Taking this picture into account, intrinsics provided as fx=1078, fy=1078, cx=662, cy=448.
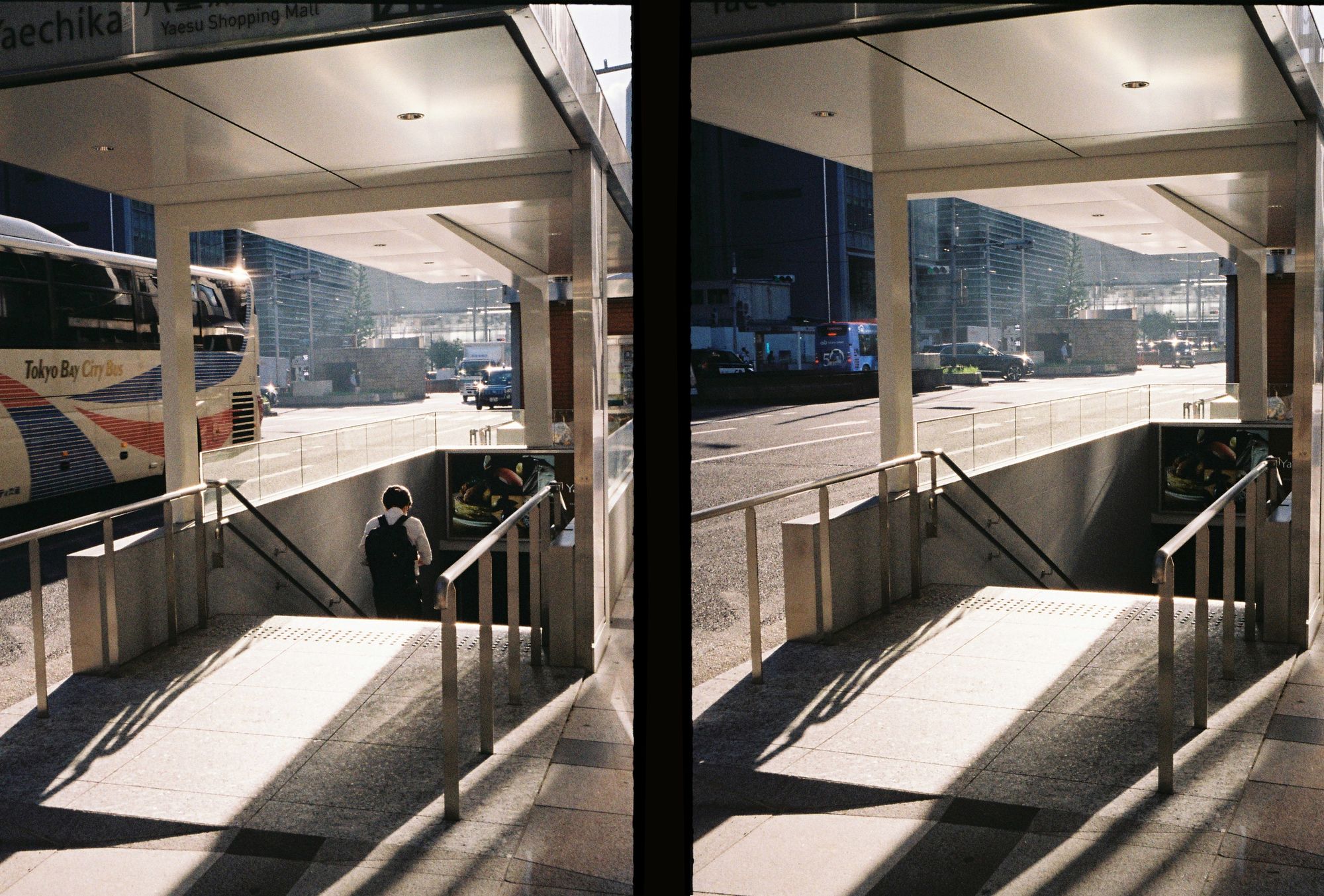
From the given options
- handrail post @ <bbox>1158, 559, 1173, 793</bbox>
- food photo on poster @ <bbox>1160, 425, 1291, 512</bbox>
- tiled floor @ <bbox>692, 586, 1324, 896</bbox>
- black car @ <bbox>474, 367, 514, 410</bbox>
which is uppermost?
black car @ <bbox>474, 367, 514, 410</bbox>

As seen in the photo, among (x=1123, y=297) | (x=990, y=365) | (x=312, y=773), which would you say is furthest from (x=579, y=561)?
(x=990, y=365)

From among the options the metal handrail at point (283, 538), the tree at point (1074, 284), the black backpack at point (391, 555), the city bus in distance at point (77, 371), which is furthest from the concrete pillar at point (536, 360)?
the tree at point (1074, 284)

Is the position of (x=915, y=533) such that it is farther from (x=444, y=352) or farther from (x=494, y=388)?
(x=494, y=388)

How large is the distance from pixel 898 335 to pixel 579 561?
6.47 ft

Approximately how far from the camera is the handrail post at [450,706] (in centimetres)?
236

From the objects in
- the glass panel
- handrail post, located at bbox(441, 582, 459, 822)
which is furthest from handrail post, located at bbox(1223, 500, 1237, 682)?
the glass panel

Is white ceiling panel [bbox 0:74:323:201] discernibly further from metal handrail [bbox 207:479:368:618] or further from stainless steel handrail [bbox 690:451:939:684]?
stainless steel handrail [bbox 690:451:939:684]

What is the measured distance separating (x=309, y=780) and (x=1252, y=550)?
320 centimetres

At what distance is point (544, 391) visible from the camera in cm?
902

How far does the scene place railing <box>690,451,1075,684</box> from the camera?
324 centimetres

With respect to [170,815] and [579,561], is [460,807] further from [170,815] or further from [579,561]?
[579,561]

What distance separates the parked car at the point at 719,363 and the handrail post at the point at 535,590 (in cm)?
951

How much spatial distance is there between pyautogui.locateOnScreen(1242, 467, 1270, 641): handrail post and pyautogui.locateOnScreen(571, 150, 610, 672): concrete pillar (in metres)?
2.23

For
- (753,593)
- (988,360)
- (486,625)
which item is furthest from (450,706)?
(988,360)
